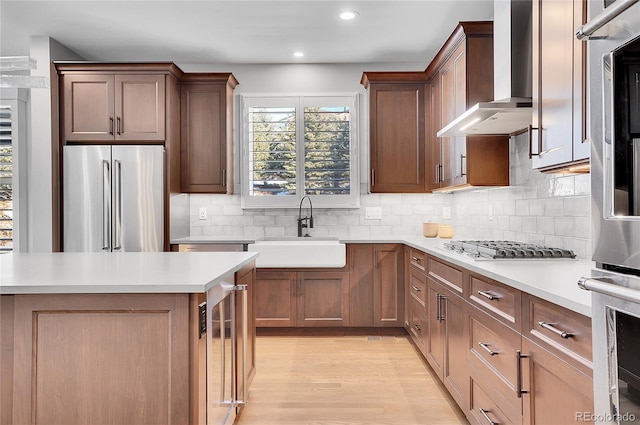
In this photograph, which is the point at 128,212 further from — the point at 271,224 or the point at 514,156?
the point at 514,156

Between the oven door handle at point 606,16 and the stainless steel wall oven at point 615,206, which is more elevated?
the oven door handle at point 606,16

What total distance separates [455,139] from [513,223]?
77 centimetres

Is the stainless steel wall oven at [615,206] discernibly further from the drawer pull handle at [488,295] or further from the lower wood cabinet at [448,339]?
the lower wood cabinet at [448,339]

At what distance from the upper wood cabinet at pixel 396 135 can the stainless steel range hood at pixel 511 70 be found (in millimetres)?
1542

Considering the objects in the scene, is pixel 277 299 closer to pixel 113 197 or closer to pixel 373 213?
pixel 373 213

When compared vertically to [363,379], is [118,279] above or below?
above

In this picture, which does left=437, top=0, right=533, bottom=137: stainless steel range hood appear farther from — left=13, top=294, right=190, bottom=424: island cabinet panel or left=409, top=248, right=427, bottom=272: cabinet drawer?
left=13, top=294, right=190, bottom=424: island cabinet panel

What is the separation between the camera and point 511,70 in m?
2.53

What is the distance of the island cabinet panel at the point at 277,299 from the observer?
3996 mm

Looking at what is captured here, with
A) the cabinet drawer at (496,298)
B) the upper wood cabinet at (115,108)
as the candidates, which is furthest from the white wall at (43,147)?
the cabinet drawer at (496,298)

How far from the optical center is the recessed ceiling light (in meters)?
3.47

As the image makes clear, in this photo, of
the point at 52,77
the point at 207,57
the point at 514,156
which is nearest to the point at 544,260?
the point at 514,156

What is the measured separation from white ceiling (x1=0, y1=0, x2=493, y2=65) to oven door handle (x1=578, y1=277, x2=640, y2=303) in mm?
2857

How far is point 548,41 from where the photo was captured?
205 cm
